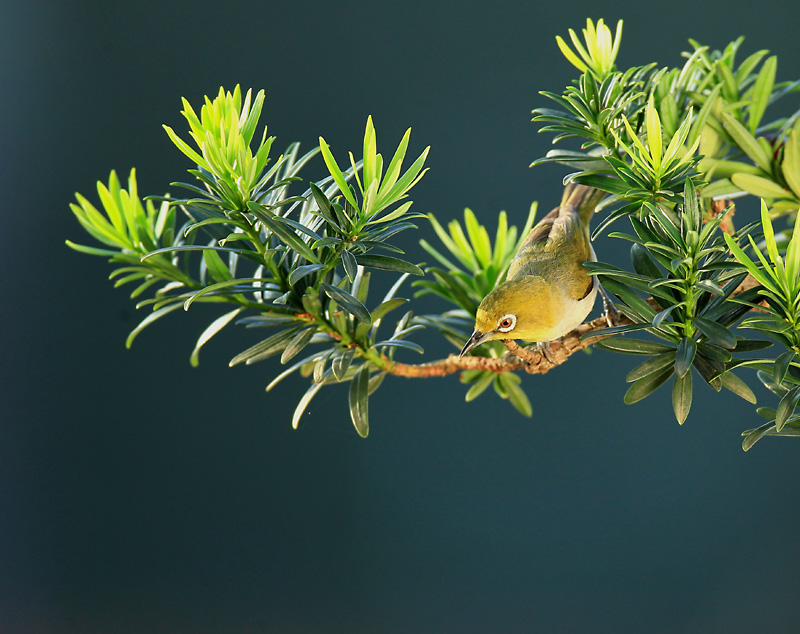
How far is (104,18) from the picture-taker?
2.31 meters


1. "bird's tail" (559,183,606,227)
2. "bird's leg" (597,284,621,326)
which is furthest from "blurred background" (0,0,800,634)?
"bird's leg" (597,284,621,326)

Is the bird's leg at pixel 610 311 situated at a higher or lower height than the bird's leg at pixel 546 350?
higher

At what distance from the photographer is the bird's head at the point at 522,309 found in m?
0.76

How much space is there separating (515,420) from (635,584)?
0.71 meters

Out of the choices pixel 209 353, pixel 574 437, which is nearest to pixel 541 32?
pixel 574 437

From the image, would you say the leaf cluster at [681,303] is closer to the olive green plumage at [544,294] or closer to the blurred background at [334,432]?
the olive green plumage at [544,294]

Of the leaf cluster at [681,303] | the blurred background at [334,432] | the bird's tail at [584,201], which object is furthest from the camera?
the blurred background at [334,432]

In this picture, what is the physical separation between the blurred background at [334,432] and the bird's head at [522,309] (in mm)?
1594

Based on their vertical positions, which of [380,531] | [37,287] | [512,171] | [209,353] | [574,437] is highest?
[512,171]

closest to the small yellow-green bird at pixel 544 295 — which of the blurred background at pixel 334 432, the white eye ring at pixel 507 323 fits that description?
the white eye ring at pixel 507 323

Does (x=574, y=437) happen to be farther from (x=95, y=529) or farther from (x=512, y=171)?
(x=95, y=529)

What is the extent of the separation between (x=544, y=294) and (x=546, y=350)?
3.0 inches

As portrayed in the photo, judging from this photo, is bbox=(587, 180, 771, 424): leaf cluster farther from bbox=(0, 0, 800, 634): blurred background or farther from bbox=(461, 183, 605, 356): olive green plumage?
bbox=(0, 0, 800, 634): blurred background

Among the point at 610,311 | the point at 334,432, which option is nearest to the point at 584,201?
the point at 610,311
